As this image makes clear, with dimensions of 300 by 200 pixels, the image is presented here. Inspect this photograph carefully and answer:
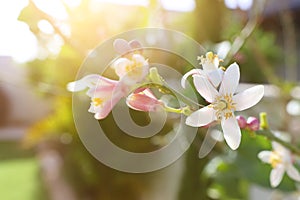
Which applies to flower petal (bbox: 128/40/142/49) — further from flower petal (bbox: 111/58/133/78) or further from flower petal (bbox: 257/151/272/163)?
flower petal (bbox: 257/151/272/163)

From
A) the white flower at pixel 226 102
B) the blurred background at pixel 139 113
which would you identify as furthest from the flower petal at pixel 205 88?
the blurred background at pixel 139 113

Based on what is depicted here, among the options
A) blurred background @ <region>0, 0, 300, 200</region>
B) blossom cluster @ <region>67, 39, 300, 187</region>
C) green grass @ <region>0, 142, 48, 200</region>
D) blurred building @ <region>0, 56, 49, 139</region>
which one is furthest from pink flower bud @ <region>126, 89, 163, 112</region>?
blurred building @ <region>0, 56, 49, 139</region>

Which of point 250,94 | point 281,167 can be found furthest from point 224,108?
point 281,167

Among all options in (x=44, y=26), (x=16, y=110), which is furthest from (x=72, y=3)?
(x=16, y=110)

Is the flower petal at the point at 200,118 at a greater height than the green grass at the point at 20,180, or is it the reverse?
the green grass at the point at 20,180

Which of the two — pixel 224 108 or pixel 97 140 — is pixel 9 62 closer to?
pixel 97 140

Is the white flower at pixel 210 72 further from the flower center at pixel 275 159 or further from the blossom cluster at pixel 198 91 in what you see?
the flower center at pixel 275 159

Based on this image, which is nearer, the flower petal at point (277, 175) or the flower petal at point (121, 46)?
the flower petal at point (121, 46)

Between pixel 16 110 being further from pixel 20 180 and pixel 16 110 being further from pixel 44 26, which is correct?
pixel 44 26
